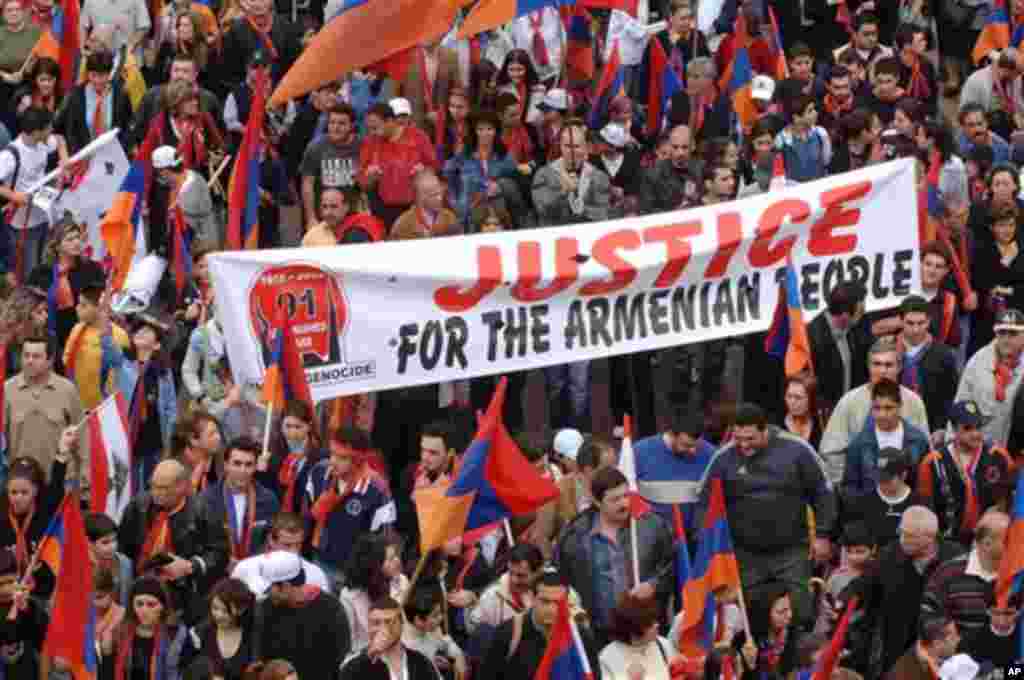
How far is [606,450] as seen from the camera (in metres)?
19.5

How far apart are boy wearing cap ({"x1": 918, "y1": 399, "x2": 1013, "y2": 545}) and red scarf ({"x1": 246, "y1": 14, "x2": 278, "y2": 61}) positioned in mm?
7656

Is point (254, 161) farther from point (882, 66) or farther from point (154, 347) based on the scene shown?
point (882, 66)

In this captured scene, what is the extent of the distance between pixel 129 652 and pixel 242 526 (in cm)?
126

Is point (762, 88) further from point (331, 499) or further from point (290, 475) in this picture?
point (331, 499)

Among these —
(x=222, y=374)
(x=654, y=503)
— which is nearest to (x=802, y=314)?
(x=654, y=503)

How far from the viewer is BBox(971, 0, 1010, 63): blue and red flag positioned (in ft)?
88.2

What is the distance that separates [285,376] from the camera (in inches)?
796

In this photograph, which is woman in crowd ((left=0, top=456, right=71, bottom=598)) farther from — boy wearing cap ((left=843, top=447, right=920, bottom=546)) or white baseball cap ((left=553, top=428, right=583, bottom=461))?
boy wearing cap ((left=843, top=447, right=920, bottom=546))

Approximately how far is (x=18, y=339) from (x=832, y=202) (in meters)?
4.52

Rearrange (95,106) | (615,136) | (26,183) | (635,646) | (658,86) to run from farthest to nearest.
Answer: (658,86)
(95,106)
(615,136)
(26,183)
(635,646)

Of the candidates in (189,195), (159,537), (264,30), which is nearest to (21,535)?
(159,537)

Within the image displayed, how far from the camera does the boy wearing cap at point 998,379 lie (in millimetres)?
20906

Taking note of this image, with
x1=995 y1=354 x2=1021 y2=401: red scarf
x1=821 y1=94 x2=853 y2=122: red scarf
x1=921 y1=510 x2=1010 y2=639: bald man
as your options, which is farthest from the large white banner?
x1=821 y1=94 x2=853 y2=122: red scarf

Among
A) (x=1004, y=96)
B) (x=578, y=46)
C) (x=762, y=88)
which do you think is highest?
(x=578, y=46)
